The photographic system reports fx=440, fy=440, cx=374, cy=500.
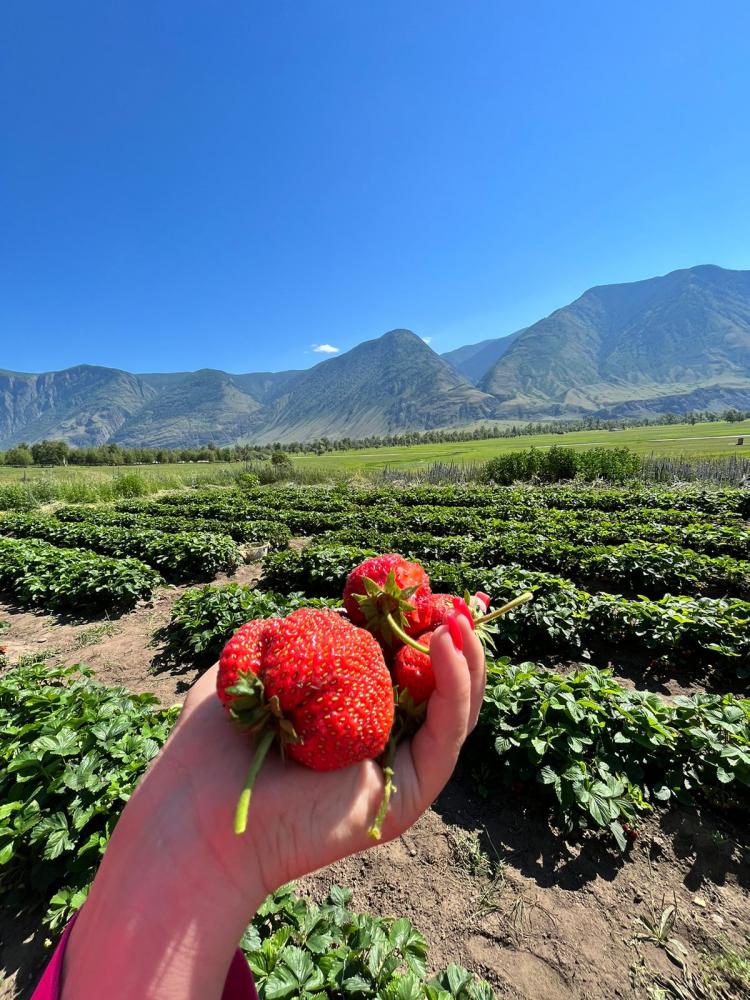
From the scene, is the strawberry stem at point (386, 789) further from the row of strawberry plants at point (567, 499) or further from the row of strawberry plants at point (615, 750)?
the row of strawberry plants at point (567, 499)

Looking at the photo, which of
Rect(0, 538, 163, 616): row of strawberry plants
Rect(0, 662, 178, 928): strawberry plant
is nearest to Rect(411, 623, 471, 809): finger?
Rect(0, 662, 178, 928): strawberry plant

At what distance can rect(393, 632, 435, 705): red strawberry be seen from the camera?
1.41 metres

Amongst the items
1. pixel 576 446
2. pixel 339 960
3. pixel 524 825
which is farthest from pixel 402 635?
pixel 576 446

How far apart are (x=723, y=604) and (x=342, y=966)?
6.00 m

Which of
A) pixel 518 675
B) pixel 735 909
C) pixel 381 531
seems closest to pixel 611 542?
pixel 381 531

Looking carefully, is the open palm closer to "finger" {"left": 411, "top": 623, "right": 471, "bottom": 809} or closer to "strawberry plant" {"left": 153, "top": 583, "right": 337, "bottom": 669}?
"finger" {"left": 411, "top": 623, "right": 471, "bottom": 809}

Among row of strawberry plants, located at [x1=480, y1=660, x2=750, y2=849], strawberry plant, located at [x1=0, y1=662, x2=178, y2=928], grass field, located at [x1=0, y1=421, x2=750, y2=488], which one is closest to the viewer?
strawberry plant, located at [x1=0, y1=662, x2=178, y2=928]

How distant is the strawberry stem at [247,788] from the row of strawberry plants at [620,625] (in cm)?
536

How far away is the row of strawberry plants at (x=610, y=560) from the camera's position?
7820 mm

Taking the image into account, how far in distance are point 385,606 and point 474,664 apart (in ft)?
1.16

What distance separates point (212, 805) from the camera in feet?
3.52

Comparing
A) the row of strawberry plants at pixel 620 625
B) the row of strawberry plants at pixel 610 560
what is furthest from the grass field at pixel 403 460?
the row of strawberry plants at pixel 620 625

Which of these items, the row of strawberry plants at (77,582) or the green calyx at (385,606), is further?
the row of strawberry plants at (77,582)

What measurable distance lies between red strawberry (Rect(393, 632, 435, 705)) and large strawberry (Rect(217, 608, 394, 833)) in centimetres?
14
